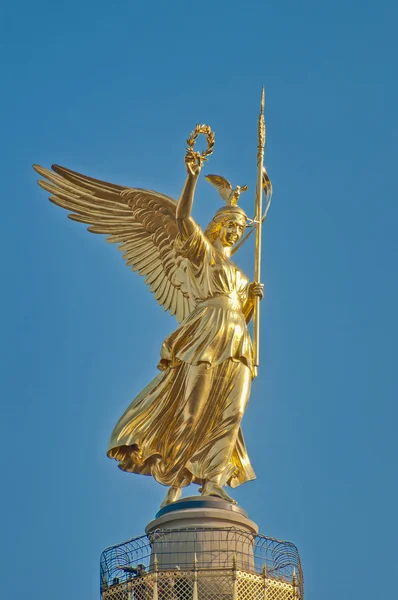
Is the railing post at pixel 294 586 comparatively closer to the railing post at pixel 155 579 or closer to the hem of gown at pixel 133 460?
the railing post at pixel 155 579

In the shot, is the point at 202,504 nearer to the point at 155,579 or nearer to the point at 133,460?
the point at 155,579

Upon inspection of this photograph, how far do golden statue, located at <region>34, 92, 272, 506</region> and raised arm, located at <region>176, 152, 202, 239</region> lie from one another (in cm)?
2

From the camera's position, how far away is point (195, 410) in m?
21.7

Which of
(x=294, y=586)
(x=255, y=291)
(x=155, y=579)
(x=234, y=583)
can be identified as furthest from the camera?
(x=255, y=291)

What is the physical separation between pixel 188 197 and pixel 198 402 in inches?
134

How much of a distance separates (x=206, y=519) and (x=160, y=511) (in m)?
0.99

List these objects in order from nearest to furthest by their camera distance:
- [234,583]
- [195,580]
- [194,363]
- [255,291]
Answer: [234,583] → [195,580] → [194,363] → [255,291]

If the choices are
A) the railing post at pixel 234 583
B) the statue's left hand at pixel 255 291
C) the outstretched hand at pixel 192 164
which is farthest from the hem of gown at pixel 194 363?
the railing post at pixel 234 583

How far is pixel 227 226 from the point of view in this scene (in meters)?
23.0

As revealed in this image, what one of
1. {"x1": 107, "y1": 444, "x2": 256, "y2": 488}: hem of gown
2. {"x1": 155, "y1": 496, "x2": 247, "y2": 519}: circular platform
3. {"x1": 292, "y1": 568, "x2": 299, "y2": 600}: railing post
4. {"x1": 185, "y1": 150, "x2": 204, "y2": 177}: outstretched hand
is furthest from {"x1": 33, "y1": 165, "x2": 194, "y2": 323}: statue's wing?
{"x1": 292, "y1": 568, "x2": 299, "y2": 600}: railing post

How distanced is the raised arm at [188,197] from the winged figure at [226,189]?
1535 mm

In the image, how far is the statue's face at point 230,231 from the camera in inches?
904

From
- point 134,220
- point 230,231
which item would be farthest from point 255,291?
point 134,220

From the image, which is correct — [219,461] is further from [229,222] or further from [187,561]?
[229,222]
